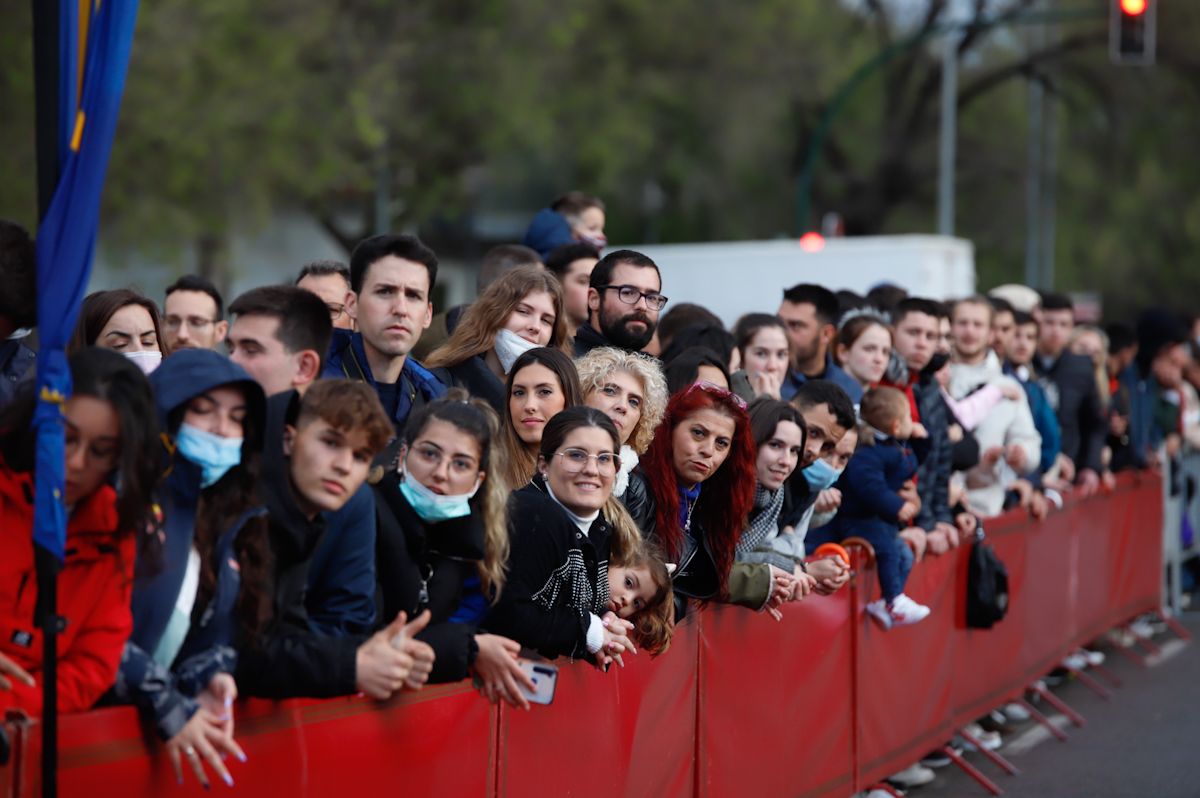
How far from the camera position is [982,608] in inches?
388

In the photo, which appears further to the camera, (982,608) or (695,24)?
(695,24)

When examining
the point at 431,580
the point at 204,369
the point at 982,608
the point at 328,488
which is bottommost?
the point at 982,608

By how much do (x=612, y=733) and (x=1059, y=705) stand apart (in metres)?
5.96

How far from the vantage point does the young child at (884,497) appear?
8.72 metres

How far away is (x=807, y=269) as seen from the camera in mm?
20797

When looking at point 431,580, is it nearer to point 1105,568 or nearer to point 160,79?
point 1105,568

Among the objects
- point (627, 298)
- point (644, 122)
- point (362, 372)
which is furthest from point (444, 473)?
point (644, 122)

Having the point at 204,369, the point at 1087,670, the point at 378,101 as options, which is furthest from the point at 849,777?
the point at 378,101

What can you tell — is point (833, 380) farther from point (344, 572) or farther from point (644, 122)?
point (644, 122)

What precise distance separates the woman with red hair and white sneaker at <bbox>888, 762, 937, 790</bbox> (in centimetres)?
247

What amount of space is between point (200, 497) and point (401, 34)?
30861 mm

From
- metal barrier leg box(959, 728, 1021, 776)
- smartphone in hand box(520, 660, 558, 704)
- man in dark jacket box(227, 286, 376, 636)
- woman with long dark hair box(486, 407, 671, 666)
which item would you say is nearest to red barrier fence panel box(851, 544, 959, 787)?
metal barrier leg box(959, 728, 1021, 776)

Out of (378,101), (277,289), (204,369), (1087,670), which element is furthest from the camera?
(378,101)

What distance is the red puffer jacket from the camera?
4156 mm
